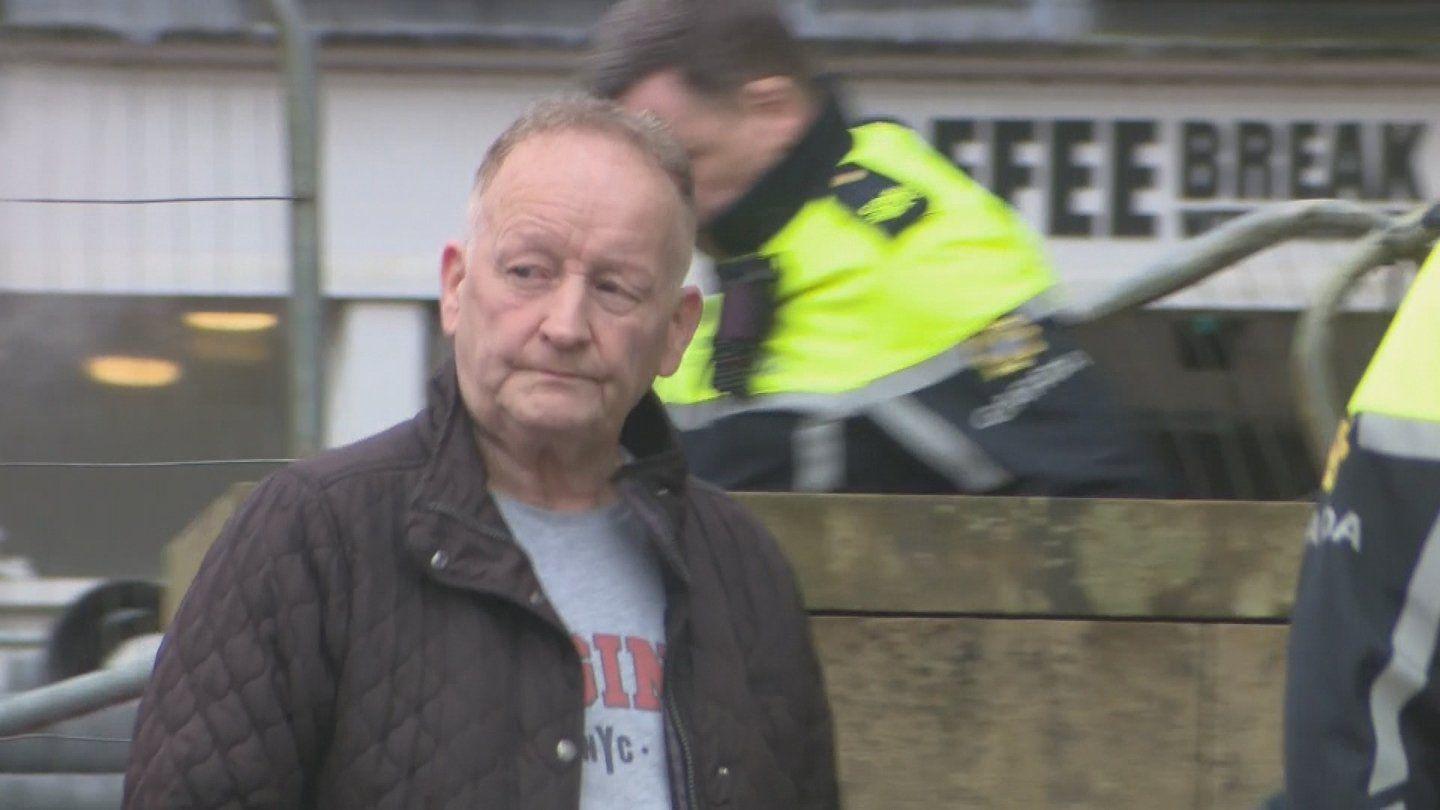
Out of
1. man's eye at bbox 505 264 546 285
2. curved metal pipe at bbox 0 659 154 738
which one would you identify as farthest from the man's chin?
curved metal pipe at bbox 0 659 154 738

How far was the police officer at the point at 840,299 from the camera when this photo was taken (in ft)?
10.2

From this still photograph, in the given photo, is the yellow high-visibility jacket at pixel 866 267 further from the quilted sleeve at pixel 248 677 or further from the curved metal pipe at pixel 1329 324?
the quilted sleeve at pixel 248 677

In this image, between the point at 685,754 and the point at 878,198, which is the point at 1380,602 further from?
the point at 878,198

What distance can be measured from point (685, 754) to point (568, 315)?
0.42m

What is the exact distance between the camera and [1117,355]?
19.3 feet

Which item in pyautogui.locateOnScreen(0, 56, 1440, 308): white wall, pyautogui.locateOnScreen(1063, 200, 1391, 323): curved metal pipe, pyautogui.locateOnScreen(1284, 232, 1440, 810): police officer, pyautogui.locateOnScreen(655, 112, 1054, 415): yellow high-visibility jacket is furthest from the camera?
pyautogui.locateOnScreen(0, 56, 1440, 308): white wall

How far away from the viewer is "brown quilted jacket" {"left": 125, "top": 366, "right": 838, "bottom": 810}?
2.09 metres

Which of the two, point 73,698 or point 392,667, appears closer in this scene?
point 392,667

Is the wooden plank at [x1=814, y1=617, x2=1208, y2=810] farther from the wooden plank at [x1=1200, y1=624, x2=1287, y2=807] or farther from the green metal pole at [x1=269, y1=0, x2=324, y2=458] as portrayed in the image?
the green metal pole at [x1=269, y1=0, x2=324, y2=458]

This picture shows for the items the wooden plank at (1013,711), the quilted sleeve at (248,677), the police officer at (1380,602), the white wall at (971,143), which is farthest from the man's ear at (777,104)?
the white wall at (971,143)

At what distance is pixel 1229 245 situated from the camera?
4.02 metres

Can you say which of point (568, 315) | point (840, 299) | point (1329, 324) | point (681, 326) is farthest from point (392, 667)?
point (1329, 324)

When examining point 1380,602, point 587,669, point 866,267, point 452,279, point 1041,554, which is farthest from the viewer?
point 1041,554

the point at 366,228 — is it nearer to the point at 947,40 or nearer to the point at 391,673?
the point at 947,40
